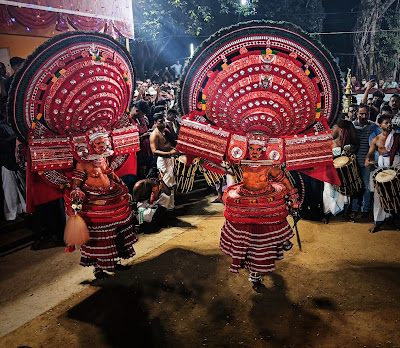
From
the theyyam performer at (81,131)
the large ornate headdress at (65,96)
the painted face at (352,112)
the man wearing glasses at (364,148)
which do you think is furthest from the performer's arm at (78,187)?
the painted face at (352,112)

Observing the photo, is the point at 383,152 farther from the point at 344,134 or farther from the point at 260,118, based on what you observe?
the point at 260,118

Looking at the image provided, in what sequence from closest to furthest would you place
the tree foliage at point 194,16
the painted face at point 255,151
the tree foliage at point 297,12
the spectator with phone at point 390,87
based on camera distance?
the painted face at point 255,151, the spectator with phone at point 390,87, the tree foliage at point 194,16, the tree foliage at point 297,12

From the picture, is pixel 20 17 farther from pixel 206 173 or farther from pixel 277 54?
pixel 277 54

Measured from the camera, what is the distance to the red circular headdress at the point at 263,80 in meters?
3.68

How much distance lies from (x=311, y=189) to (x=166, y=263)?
10.3ft

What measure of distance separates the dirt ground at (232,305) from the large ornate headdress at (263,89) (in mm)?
1648

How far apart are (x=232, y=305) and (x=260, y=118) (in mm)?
2216

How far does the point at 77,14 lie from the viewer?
675 centimetres

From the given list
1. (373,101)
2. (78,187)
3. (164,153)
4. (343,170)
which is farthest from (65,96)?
(373,101)

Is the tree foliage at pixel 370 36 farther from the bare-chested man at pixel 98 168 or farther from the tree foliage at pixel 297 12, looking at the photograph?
the bare-chested man at pixel 98 168

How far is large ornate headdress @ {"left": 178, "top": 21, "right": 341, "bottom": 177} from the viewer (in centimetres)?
369

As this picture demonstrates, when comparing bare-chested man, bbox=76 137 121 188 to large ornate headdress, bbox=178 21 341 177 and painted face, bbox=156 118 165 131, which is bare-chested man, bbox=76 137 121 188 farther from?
painted face, bbox=156 118 165 131

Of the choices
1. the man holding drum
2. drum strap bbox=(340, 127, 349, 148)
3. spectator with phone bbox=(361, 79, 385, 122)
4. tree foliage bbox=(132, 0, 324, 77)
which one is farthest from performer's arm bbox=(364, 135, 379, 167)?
tree foliage bbox=(132, 0, 324, 77)

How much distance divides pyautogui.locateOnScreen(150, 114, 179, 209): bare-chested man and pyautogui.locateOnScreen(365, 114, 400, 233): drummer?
358 centimetres
